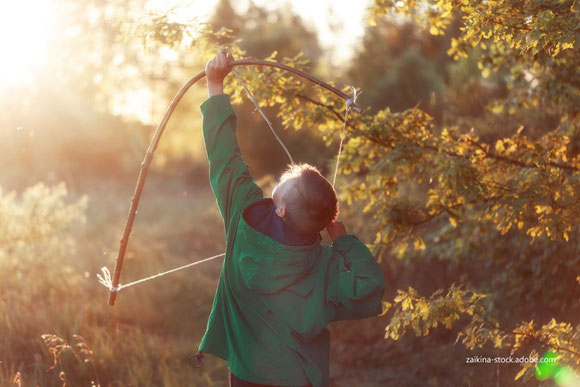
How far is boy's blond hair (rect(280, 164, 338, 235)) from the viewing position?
2.77m

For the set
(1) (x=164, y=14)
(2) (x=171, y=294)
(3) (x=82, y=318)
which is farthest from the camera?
(2) (x=171, y=294)

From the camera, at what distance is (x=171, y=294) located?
9188mm

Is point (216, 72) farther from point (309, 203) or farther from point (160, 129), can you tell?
point (309, 203)

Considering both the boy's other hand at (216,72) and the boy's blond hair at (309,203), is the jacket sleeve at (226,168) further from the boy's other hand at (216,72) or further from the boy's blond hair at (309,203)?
the boy's blond hair at (309,203)

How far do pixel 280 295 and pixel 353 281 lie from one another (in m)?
0.38

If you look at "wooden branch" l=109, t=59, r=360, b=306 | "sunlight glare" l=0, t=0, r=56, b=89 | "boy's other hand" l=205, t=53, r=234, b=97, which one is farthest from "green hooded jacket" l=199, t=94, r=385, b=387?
"sunlight glare" l=0, t=0, r=56, b=89

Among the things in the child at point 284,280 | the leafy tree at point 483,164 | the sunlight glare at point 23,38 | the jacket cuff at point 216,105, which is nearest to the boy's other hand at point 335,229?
the child at point 284,280

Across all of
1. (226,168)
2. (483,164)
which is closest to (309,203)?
(226,168)

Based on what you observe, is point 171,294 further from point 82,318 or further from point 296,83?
point 296,83

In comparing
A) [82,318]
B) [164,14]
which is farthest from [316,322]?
[82,318]

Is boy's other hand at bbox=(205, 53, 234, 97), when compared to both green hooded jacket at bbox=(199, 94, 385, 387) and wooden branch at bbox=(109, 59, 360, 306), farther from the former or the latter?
green hooded jacket at bbox=(199, 94, 385, 387)

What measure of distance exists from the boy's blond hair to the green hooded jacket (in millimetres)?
132

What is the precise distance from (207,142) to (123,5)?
101ft

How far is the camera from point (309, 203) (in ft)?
9.09
